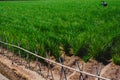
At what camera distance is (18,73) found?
17.0 feet

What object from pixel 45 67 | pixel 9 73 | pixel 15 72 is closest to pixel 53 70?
pixel 45 67

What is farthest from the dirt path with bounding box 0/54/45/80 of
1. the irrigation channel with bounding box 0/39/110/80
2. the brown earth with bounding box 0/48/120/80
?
the irrigation channel with bounding box 0/39/110/80

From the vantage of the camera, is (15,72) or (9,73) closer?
(15,72)

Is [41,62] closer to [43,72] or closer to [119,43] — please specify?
[43,72]

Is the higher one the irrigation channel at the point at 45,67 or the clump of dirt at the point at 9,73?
the irrigation channel at the point at 45,67

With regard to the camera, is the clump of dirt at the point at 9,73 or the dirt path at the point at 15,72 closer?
the dirt path at the point at 15,72

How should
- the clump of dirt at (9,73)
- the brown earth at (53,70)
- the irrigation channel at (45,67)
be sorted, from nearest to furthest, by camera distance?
the brown earth at (53,70) < the irrigation channel at (45,67) < the clump of dirt at (9,73)

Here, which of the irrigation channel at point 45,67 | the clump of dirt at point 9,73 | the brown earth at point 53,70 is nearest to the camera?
the brown earth at point 53,70

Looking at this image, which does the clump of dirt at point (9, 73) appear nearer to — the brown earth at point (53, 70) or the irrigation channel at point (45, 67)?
the brown earth at point (53, 70)

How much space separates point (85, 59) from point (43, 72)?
802 millimetres

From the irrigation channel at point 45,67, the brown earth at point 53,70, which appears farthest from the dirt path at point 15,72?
the irrigation channel at point 45,67

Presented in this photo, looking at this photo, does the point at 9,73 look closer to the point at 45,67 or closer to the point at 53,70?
the point at 45,67

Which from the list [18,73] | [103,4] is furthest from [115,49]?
[103,4]

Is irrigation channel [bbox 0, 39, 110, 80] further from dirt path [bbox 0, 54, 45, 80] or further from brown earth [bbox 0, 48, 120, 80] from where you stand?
dirt path [bbox 0, 54, 45, 80]
